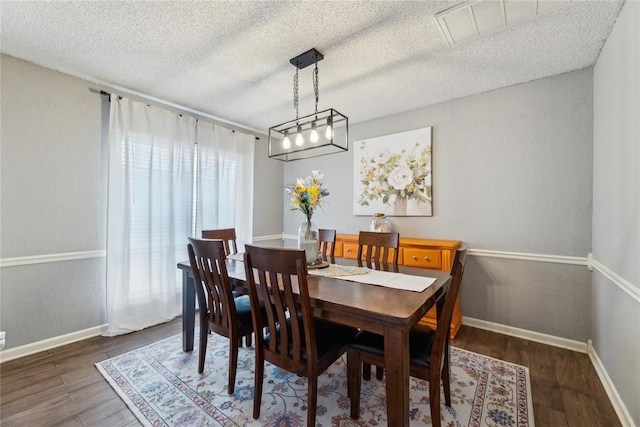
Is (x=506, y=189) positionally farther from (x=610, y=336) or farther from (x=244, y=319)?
(x=244, y=319)

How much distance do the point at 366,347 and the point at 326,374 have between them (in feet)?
2.47

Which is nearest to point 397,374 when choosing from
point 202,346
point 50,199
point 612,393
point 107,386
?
point 202,346

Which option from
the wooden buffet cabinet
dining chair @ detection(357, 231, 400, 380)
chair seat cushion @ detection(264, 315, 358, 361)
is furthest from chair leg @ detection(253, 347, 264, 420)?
the wooden buffet cabinet

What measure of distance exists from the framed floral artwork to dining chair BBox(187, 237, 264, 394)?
2149mm

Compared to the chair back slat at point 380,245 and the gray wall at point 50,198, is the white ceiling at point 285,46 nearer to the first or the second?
the gray wall at point 50,198

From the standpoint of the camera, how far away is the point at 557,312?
2434 mm

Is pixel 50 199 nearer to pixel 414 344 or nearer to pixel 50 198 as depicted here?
pixel 50 198

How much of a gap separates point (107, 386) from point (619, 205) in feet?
11.9

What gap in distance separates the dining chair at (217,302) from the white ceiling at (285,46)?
1.50 meters

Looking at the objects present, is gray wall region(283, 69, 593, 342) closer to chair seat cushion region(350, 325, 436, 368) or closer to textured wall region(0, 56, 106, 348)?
chair seat cushion region(350, 325, 436, 368)

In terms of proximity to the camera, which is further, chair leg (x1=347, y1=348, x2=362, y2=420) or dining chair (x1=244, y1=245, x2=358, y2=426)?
chair leg (x1=347, y1=348, x2=362, y2=420)

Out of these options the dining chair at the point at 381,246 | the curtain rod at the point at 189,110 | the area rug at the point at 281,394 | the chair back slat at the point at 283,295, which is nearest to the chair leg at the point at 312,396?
the chair back slat at the point at 283,295

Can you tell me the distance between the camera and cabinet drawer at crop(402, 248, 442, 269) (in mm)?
2701

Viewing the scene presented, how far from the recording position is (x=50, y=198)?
2.38 meters
